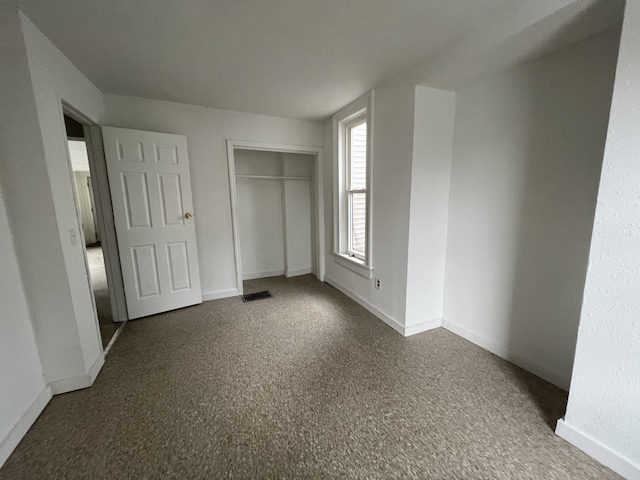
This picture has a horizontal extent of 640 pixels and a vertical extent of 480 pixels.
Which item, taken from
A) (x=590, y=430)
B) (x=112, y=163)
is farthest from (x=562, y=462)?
(x=112, y=163)

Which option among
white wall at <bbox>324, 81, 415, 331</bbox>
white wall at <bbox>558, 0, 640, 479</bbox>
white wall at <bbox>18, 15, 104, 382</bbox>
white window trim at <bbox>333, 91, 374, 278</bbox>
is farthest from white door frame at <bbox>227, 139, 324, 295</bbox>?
white wall at <bbox>558, 0, 640, 479</bbox>

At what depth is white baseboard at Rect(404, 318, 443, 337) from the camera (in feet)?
7.56

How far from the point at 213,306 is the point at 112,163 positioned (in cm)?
178

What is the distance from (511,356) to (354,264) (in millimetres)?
1605

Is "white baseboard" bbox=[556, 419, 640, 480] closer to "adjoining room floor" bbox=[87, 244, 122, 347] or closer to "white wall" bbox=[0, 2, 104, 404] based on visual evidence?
"white wall" bbox=[0, 2, 104, 404]

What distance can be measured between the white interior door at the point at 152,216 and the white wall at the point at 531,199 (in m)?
2.75

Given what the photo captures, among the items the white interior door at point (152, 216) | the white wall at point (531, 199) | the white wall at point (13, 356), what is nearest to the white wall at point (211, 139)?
the white interior door at point (152, 216)

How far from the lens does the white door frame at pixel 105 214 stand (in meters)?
2.36

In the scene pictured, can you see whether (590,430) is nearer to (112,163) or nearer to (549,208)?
(549,208)

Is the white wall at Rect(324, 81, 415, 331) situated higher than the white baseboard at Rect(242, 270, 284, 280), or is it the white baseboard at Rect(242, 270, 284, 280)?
the white wall at Rect(324, 81, 415, 331)

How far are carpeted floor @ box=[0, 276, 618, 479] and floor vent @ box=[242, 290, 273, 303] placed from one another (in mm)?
829

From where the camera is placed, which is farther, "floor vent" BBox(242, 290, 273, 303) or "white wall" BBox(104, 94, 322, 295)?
"floor vent" BBox(242, 290, 273, 303)

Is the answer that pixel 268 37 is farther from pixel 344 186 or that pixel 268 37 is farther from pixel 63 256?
pixel 63 256

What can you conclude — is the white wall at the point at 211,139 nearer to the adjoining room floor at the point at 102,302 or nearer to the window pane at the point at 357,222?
the adjoining room floor at the point at 102,302
